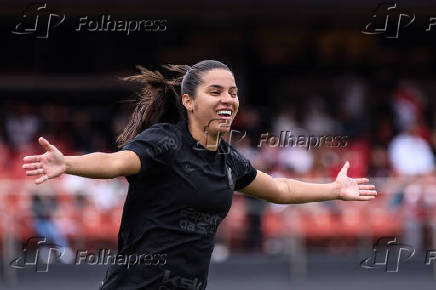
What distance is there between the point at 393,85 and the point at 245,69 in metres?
2.29

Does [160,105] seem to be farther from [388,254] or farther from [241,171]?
[388,254]

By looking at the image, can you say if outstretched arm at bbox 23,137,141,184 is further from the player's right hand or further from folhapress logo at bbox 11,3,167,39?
folhapress logo at bbox 11,3,167,39

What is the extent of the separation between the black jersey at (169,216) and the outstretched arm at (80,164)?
15cm

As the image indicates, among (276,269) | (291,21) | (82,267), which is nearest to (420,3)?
(291,21)

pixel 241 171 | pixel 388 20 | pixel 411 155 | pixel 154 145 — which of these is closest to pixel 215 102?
pixel 154 145

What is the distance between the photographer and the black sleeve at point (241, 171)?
202 inches

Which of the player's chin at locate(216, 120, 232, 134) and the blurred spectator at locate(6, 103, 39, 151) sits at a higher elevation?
the blurred spectator at locate(6, 103, 39, 151)

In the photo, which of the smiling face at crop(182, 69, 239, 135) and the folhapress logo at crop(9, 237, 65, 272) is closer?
the smiling face at crop(182, 69, 239, 135)

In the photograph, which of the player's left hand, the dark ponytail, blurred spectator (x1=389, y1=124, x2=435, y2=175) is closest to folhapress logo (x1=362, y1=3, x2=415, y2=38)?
blurred spectator (x1=389, y1=124, x2=435, y2=175)

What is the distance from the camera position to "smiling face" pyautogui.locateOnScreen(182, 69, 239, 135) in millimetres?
4797

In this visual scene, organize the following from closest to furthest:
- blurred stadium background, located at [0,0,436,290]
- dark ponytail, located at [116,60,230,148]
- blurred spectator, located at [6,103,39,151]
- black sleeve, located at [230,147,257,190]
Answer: black sleeve, located at [230,147,257,190] → dark ponytail, located at [116,60,230,148] → blurred stadium background, located at [0,0,436,290] → blurred spectator, located at [6,103,39,151]

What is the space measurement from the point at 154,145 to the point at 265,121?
8.89 metres

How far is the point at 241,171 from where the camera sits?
17.0ft

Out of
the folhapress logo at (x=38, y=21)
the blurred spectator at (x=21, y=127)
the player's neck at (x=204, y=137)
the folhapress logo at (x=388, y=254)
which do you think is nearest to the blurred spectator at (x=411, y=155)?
the folhapress logo at (x=388, y=254)
